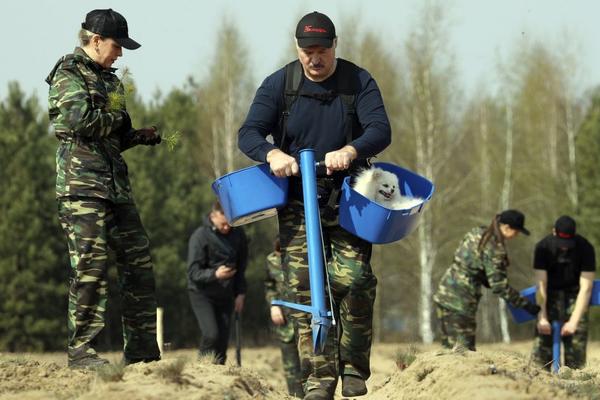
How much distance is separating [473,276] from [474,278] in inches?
1.4

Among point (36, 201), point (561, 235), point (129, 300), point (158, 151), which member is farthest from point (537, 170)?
point (129, 300)

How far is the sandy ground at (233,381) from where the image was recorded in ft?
18.9

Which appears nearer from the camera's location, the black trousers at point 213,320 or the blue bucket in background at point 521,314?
the black trousers at point 213,320

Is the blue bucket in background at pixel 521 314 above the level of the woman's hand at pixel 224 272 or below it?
below

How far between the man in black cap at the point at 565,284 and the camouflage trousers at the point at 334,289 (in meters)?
6.64

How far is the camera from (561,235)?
13.5m

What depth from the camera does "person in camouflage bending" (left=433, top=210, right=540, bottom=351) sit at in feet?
41.4

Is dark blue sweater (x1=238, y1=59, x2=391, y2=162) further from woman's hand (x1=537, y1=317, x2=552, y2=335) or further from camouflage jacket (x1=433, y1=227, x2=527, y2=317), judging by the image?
woman's hand (x1=537, y1=317, x2=552, y2=335)

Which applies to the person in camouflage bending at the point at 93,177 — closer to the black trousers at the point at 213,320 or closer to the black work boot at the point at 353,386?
the black work boot at the point at 353,386

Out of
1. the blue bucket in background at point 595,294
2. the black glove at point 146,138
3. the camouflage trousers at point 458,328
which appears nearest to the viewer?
the black glove at point 146,138

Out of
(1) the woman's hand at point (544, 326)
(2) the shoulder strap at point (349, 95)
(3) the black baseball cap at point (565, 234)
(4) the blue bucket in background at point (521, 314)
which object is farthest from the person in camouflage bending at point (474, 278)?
(2) the shoulder strap at point (349, 95)

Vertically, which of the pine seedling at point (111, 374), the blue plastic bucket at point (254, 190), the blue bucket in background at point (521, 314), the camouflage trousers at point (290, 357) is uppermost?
the blue plastic bucket at point (254, 190)

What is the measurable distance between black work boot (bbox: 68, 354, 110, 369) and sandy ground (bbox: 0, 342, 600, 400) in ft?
0.46

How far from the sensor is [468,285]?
1294 centimetres
